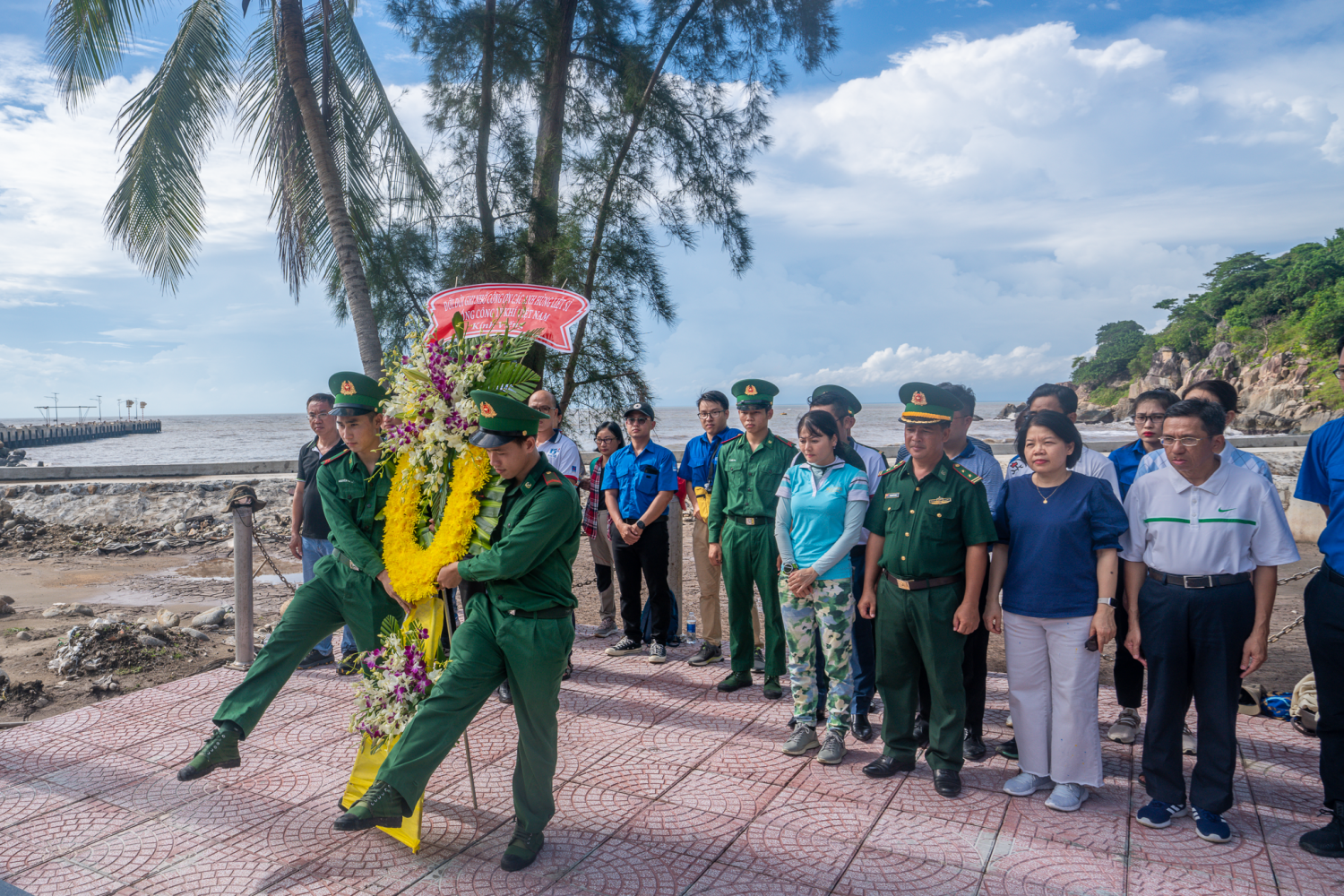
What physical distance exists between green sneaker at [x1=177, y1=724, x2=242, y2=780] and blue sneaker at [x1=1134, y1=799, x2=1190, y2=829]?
3826 mm

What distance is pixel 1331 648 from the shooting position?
3123mm

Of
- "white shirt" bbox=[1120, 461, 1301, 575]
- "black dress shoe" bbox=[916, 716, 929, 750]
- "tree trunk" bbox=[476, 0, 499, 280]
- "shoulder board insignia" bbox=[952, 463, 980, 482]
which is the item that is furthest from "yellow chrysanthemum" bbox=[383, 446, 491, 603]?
"tree trunk" bbox=[476, 0, 499, 280]

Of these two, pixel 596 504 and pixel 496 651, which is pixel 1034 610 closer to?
pixel 496 651

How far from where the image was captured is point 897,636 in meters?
3.75

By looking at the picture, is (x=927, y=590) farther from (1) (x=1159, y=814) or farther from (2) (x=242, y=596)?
(2) (x=242, y=596)

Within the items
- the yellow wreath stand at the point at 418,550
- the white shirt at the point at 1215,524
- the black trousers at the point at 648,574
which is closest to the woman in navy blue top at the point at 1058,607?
the white shirt at the point at 1215,524

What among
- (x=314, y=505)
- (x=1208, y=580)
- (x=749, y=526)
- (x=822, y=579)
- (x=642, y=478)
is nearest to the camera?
(x=1208, y=580)

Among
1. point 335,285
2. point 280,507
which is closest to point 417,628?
point 335,285

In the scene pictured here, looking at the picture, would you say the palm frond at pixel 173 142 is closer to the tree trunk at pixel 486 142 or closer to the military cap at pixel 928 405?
the tree trunk at pixel 486 142

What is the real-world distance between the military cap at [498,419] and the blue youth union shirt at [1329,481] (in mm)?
3136

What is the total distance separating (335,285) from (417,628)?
776cm

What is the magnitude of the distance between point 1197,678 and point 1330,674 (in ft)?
1.53

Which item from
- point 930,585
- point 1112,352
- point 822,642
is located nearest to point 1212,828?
point 930,585

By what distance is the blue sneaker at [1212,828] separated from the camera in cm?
310
